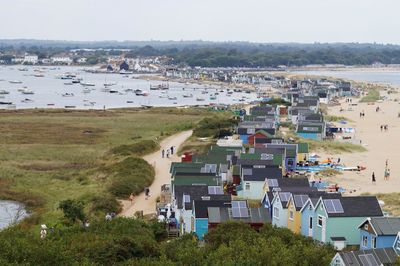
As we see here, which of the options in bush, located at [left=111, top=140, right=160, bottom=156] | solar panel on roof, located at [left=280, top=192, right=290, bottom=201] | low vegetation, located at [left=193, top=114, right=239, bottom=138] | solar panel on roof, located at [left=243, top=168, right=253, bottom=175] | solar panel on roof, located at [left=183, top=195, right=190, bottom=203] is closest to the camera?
solar panel on roof, located at [left=280, top=192, right=290, bottom=201]

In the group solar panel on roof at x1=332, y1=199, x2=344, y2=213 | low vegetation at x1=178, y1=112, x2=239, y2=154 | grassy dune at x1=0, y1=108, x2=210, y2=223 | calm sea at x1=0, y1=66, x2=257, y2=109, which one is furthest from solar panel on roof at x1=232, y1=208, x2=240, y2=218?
calm sea at x1=0, y1=66, x2=257, y2=109

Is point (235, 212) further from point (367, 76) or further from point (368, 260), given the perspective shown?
point (367, 76)

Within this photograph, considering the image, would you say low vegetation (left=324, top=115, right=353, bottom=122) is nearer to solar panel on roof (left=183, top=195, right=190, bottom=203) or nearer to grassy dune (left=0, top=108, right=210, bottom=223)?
grassy dune (left=0, top=108, right=210, bottom=223)

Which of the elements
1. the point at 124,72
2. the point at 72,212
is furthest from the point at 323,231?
the point at 124,72

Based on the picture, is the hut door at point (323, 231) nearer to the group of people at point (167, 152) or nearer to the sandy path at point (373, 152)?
the sandy path at point (373, 152)

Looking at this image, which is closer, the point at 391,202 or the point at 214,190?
the point at 214,190

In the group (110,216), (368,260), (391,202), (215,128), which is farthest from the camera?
(215,128)
